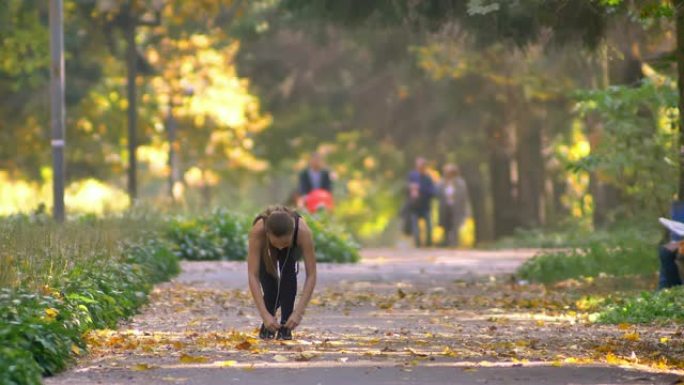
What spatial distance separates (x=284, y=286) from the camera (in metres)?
14.6

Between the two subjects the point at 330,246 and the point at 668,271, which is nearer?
the point at 668,271

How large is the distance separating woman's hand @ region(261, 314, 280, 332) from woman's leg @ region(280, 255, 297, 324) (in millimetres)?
413

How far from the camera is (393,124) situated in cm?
4844

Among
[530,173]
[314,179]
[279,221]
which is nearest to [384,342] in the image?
[279,221]

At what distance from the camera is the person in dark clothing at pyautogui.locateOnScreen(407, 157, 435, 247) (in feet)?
128

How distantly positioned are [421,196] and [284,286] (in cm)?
2433

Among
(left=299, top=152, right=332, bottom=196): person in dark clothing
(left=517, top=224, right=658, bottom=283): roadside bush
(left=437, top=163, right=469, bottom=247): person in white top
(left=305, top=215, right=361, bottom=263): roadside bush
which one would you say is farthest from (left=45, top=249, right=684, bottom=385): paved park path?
(left=437, top=163, right=469, bottom=247): person in white top

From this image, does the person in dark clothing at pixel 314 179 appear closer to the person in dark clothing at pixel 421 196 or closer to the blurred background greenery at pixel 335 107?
the blurred background greenery at pixel 335 107

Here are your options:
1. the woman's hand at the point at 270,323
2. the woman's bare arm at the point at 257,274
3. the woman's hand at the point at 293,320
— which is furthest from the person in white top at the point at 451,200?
the woman's hand at the point at 293,320

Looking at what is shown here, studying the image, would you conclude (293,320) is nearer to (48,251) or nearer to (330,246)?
(48,251)

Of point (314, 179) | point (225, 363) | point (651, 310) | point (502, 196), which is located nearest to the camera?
point (225, 363)

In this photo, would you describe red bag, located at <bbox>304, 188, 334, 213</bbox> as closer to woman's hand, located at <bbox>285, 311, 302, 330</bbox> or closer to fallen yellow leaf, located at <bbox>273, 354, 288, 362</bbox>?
woman's hand, located at <bbox>285, 311, 302, 330</bbox>

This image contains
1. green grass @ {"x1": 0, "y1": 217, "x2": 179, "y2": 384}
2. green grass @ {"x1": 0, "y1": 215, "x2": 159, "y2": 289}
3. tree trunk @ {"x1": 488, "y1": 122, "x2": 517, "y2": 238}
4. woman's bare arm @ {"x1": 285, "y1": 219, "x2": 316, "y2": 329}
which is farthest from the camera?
tree trunk @ {"x1": 488, "y1": 122, "x2": 517, "y2": 238}

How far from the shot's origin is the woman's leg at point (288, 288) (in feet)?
47.8
